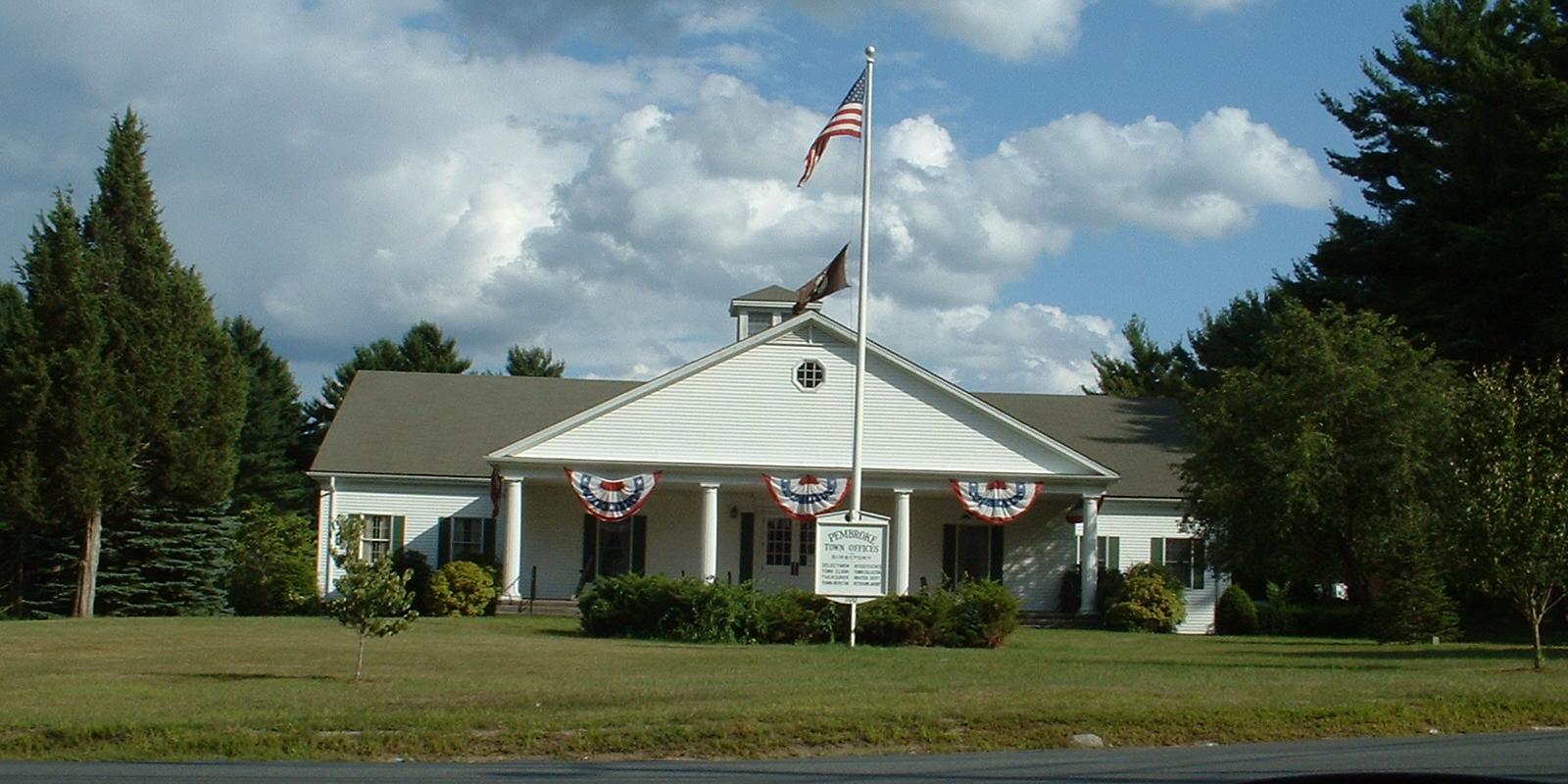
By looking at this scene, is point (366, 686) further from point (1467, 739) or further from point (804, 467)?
point (804, 467)

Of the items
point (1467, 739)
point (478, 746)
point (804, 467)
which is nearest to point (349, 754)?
point (478, 746)

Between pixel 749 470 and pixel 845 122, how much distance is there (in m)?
10.9

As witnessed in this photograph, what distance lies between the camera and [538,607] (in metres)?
34.2

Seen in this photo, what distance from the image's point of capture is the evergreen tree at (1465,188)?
3797 centimetres

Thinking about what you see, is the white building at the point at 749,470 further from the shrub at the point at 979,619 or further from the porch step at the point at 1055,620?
the shrub at the point at 979,619

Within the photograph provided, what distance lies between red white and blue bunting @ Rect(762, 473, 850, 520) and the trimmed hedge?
25.6 ft

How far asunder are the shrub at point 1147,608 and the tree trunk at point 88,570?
21975 mm

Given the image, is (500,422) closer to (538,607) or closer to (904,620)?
(538,607)

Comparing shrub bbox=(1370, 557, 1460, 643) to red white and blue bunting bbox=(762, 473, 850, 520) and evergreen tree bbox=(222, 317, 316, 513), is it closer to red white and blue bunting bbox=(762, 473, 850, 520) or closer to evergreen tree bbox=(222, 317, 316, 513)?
red white and blue bunting bbox=(762, 473, 850, 520)

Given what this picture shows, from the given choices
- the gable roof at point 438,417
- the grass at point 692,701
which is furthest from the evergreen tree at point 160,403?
the grass at point 692,701

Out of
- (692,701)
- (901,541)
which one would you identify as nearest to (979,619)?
(901,541)

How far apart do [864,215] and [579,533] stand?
14524mm

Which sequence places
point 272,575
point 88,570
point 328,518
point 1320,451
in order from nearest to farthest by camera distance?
point 1320,451 → point 88,570 → point 328,518 → point 272,575

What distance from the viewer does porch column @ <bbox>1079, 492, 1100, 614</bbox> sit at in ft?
114
